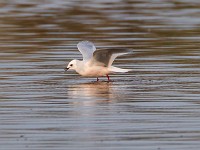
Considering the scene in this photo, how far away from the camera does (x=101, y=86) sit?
16375 mm

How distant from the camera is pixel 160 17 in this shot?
28.9 metres

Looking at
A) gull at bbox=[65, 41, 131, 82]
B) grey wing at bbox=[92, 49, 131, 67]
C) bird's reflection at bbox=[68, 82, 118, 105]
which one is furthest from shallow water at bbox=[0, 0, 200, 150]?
grey wing at bbox=[92, 49, 131, 67]

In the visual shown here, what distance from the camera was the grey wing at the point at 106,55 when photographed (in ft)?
54.3

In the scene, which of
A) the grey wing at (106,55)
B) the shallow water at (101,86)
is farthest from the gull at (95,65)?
the shallow water at (101,86)

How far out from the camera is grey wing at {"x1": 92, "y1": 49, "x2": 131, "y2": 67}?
16564 millimetres

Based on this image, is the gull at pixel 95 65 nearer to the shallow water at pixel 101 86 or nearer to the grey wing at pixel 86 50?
the grey wing at pixel 86 50

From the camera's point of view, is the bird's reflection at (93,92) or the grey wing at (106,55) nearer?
the bird's reflection at (93,92)

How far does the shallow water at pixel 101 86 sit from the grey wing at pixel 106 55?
36 centimetres

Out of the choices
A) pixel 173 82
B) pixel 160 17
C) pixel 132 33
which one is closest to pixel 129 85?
pixel 173 82

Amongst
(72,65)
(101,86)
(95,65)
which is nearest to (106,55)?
(95,65)

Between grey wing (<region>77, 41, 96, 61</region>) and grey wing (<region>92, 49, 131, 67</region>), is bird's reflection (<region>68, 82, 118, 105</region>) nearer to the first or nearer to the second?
grey wing (<region>92, 49, 131, 67</region>)

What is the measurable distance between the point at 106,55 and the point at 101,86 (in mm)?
729

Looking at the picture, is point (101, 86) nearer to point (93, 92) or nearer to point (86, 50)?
point (93, 92)

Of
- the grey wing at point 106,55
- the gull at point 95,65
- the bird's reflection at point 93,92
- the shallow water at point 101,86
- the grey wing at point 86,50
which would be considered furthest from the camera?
the grey wing at point 86,50
